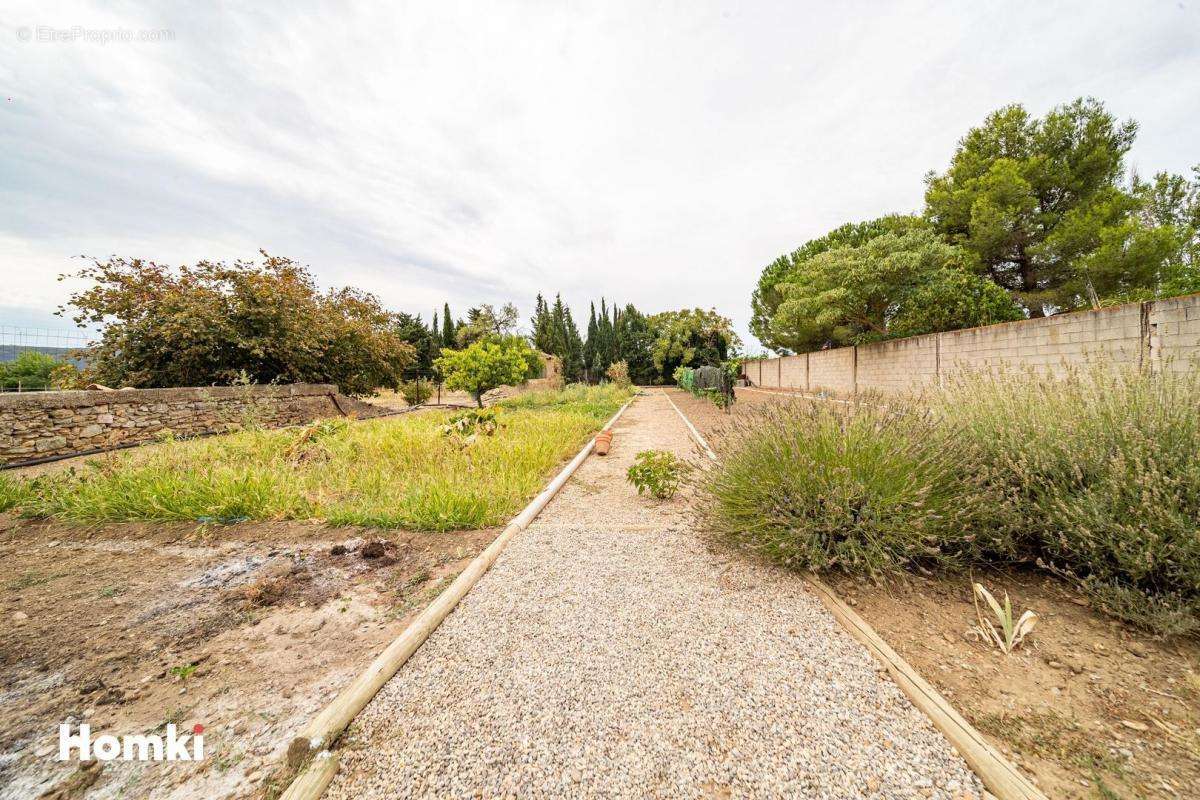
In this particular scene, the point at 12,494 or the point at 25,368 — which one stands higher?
the point at 25,368

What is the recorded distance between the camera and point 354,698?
151cm

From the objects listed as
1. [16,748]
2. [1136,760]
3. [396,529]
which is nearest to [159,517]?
[396,529]

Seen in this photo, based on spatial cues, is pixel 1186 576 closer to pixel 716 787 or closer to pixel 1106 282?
pixel 716 787

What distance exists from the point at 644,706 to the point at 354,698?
1065 mm

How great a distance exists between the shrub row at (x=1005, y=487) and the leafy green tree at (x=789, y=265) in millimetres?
18549

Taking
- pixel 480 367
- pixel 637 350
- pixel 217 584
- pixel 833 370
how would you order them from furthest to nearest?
pixel 637 350, pixel 833 370, pixel 480 367, pixel 217 584

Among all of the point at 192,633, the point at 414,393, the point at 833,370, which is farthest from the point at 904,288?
the point at 414,393

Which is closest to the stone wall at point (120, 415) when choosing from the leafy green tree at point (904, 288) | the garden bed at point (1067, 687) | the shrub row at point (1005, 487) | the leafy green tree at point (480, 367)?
the leafy green tree at point (480, 367)

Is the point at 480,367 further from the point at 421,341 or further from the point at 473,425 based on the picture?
the point at 421,341

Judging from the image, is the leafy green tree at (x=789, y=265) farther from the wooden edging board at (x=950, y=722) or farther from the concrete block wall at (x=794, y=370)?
the wooden edging board at (x=950, y=722)

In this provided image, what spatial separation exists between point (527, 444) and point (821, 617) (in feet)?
13.1

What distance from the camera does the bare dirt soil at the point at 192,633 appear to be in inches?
51.9

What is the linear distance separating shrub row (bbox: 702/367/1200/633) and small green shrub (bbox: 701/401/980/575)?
0.01 metres
